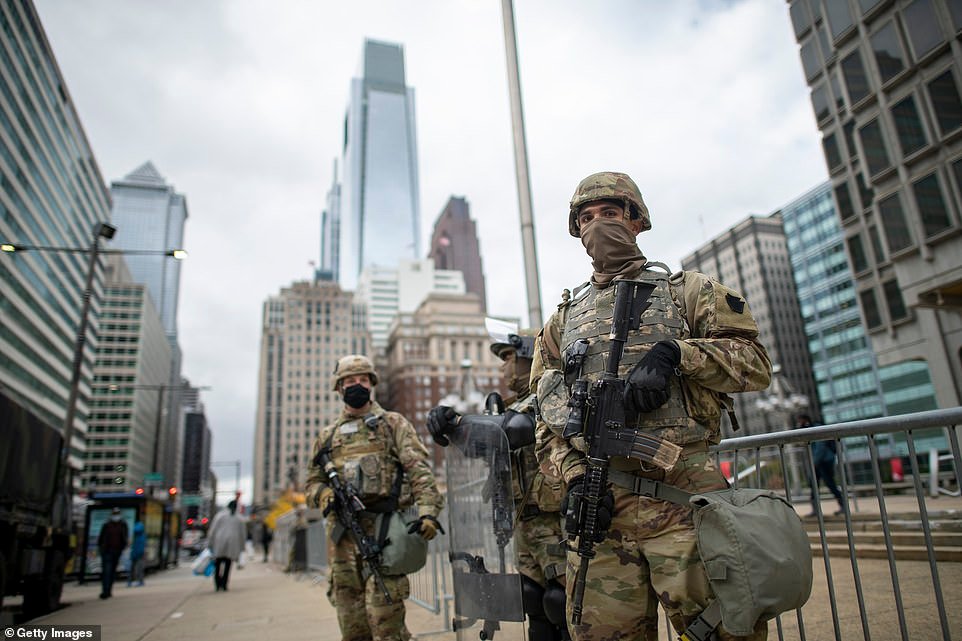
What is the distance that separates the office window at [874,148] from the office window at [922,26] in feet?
8.26

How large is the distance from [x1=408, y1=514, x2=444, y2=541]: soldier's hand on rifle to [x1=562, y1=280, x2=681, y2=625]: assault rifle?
1910 millimetres

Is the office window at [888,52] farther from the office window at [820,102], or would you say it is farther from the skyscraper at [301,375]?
the skyscraper at [301,375]

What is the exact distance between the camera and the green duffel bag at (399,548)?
4056mm

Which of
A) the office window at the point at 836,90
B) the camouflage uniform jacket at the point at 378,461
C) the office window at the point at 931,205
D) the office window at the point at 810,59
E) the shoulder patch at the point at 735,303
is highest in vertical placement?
the office window at the point at 810,59

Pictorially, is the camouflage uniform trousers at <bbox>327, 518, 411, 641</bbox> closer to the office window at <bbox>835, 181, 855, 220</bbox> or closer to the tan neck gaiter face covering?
the tan neck gaiter face covering

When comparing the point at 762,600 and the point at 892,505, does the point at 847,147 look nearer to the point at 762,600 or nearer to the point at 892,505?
the point at 892,505

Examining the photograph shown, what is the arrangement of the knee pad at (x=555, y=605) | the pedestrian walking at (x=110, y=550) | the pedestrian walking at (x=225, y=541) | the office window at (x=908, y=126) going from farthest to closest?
the office window at (x=908, y=126) < the pedestrian walking at (x=225, y=541) < the pedestrian walking at (x=110, y=550) < the knee pad at (x=555, y=605)

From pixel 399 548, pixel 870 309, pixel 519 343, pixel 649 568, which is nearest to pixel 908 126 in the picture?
pixel 870 309

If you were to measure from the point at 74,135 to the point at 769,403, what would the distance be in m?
75.1

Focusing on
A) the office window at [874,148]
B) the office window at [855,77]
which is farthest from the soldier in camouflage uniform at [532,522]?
the office window at [855,77]

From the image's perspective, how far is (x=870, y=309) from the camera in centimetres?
2266

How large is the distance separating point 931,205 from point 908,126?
2247 millimetres

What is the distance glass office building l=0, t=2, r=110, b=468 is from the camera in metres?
50.4

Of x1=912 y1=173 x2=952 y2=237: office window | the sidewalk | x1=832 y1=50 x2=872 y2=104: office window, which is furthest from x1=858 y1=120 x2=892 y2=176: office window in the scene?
the sidewalk
